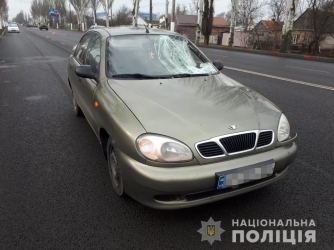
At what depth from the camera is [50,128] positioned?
466 centimetres

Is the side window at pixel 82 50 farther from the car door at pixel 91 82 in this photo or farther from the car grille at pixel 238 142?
the car grille at pixel 238 142

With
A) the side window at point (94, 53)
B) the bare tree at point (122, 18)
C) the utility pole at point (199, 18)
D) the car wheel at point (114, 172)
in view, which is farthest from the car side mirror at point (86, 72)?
the bare tree at point (122, 18)

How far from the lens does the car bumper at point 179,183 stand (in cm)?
219

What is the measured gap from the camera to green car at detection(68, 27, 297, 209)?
2.24 metres

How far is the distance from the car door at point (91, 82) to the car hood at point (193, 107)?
16.7 inches

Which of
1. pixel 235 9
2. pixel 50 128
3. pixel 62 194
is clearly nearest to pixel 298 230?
pixel 62 194

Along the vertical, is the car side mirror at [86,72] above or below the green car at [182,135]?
above

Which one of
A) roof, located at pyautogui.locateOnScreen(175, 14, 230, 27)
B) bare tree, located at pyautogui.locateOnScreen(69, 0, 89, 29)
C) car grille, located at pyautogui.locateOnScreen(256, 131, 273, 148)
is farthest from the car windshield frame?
roof, located at pyautogui.locateOnScreen(175, 14, 230, 27)

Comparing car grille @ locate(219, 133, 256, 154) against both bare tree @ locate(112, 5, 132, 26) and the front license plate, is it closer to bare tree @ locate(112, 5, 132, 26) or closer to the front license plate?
the front license plate

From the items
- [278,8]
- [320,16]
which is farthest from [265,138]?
[278,8]

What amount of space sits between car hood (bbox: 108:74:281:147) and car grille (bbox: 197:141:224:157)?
5 centimetres

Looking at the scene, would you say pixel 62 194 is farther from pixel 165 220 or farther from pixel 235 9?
pixel 235 9

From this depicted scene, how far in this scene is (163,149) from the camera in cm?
225

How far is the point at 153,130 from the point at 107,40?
1.93m
